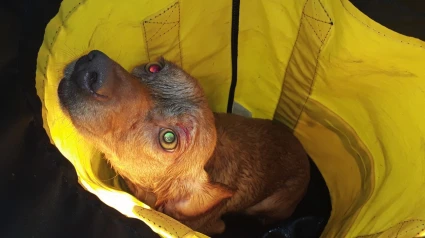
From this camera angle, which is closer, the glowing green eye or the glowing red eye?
the glowing green eye

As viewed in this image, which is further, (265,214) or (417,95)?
(265,214)

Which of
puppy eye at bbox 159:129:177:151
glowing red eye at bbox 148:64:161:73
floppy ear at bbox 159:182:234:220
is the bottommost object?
floppy ear at bbox 159:182:234:220

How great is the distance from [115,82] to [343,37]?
0.91 metres

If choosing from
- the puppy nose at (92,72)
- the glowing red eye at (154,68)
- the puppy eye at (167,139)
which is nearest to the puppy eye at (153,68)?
the glowing red eye at (154,68)

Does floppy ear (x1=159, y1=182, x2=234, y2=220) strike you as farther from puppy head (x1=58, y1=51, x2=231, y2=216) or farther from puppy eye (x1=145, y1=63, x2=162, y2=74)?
puppy eye (x1=145, y1=63, x2=162, y2=74)

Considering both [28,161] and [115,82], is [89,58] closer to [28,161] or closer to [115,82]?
[115,82]

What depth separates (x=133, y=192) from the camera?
91.4 inches

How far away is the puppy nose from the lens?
166 centimetres

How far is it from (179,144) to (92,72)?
19.2 inches

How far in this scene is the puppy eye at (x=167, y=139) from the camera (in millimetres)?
1933

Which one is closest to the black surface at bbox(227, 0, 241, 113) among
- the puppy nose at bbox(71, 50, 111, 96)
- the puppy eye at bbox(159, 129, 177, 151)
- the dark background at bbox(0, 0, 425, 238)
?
the puppy eye at bbox(159, 129, 177, 151)

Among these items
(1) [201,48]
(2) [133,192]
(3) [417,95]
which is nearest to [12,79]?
(2) [133,192]

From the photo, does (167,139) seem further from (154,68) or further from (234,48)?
(234,48)

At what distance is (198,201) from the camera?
2127 mm
